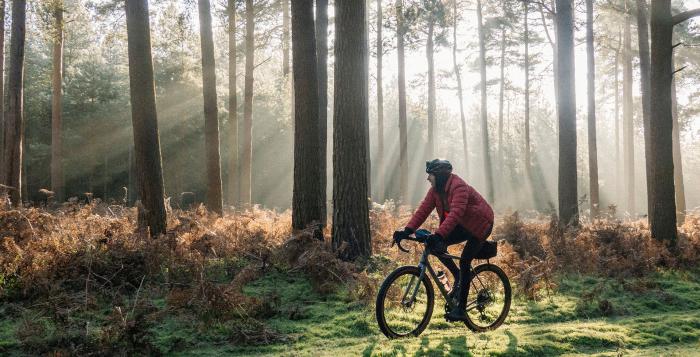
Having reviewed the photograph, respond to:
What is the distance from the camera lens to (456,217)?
6.49 m

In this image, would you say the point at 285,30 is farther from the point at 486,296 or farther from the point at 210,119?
the point at 486,296

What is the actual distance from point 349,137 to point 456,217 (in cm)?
436

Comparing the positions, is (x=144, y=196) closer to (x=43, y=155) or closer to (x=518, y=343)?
(x=518, y=343)

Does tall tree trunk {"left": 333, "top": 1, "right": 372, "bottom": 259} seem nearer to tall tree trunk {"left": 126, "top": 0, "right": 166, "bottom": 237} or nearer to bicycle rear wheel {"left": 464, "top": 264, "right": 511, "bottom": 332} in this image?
bicycle rear wheel {"left": 464, "top": 264, "right": 511, "bottom": 332}

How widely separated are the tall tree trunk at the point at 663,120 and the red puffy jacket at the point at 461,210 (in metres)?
8.33

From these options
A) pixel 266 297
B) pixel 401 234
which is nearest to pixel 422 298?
pixel 401 234

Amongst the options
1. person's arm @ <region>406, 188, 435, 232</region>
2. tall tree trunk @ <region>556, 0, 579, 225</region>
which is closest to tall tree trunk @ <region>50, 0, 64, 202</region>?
tall tree trunk @ <region>556, 0, 579, 225</region>

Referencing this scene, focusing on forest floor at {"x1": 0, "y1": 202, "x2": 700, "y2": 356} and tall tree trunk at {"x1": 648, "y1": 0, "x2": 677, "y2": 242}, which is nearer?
forest floor at {"x1": 0, "y1": 202, "x2": 700, "y2": 356}

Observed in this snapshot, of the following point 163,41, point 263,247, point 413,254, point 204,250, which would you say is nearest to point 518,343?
point 413,254

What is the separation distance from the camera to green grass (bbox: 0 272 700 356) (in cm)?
639

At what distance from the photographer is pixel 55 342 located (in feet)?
20.8

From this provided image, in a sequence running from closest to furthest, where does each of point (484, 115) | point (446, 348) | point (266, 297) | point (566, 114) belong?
point (446, 348) < point (266, 297) < point (566, 114) < point (484, 115)

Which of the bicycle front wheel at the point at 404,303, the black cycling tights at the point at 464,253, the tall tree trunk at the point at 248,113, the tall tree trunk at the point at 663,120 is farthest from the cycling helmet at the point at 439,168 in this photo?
the tall tree trunk at the point at 248,113

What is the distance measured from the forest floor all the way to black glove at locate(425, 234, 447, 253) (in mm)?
1130
